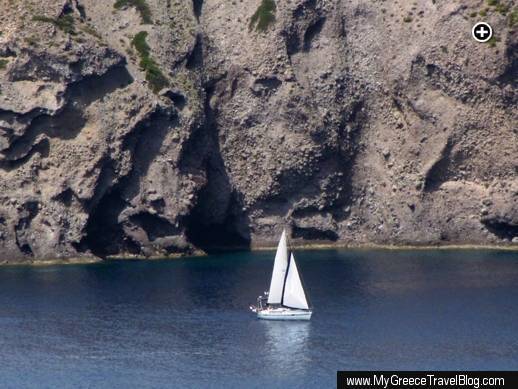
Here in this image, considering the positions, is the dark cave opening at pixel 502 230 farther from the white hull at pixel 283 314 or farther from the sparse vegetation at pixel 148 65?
the white hull at pixel 283 314

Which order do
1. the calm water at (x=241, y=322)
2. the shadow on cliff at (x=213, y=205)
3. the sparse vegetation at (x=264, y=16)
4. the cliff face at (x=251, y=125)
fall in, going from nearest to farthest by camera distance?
1. the calm water at (x=241, y=322)
2. the cliff face at (x=251, y=125)
3. the shadow on cliff at (x=213, y=205)
4. the sparse vegetation at (x=264, y=16)

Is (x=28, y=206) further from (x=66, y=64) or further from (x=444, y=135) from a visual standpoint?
(x=444, y=135)

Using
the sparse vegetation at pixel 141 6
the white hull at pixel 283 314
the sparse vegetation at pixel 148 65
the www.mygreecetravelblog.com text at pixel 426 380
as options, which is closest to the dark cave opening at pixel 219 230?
the sparse vegetation at pixel 148 65

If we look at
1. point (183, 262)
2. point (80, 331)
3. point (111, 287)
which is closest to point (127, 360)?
point (80, 331)

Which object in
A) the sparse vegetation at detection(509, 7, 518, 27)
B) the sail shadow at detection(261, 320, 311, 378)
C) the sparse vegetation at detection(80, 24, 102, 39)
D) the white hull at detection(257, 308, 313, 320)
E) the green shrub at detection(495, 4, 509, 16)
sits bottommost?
the sail shadow at detection(261, 320, 311, 378)

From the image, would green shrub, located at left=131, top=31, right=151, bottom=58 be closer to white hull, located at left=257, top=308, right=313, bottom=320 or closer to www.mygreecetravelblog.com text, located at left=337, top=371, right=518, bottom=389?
white hull, located at left=257, top=308, right=313, bottom=320

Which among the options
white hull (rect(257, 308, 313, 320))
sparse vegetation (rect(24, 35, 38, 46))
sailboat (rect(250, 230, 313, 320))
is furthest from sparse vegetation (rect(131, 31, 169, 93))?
white hull (rect(257, 308, 313, 320))

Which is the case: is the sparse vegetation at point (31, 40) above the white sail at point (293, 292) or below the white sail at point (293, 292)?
above
